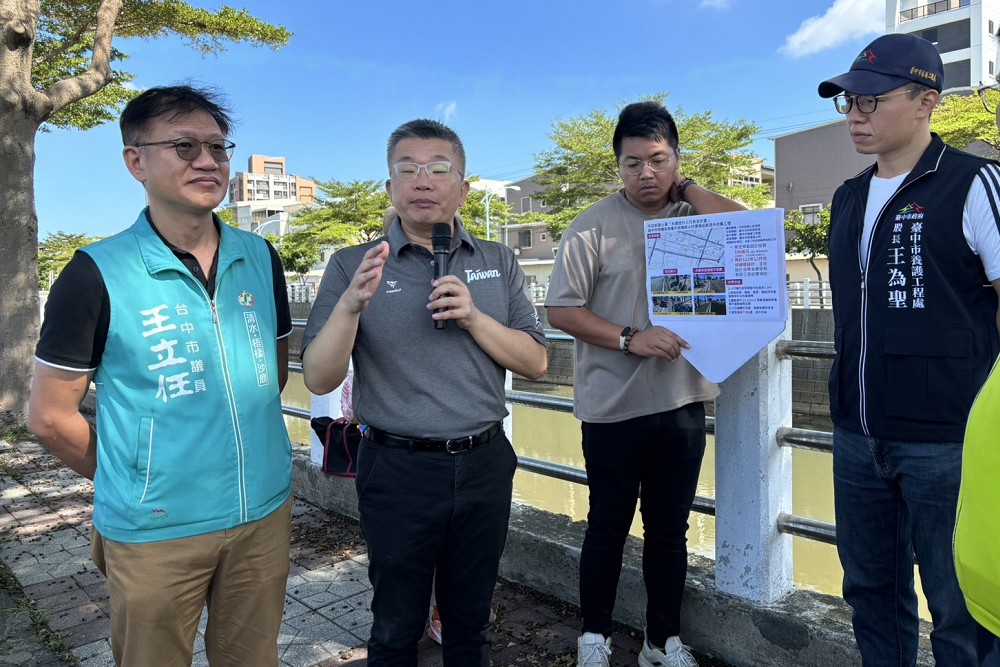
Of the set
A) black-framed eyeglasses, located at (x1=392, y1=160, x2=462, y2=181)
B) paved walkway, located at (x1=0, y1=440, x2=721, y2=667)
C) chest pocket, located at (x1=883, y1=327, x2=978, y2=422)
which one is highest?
black-framed eyeglasses, located at (x1=392, y1=160, x2=462, y2=181)

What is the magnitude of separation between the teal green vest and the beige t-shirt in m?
1.18

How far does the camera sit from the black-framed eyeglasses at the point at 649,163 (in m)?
2.53

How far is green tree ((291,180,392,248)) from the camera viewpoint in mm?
36094

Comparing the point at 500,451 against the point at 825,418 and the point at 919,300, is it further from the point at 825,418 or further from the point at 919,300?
the point at 825,418

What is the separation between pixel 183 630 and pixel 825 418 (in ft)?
52.0

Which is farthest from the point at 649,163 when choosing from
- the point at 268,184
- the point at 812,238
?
the point at 268,184

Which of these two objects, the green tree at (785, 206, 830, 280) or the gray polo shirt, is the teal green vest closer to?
the gray polo shirt

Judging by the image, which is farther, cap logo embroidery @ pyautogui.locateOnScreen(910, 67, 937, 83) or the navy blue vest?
cap logo embroidery @ pyautogui.locateOnScreen(910, 67, 937, 83)

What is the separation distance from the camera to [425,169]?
2.07 m

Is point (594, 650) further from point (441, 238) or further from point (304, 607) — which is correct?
point (441, 238)

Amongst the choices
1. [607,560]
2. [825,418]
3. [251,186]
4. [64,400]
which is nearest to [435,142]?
[64,400]

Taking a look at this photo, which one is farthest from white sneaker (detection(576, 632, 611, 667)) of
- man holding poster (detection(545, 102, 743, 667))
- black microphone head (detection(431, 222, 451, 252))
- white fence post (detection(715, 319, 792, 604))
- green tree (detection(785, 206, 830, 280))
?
green tree (detection(785, 206, 830, 280))

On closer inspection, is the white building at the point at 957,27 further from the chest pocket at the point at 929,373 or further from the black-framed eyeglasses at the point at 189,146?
the black-framed eyeglasses at the point at 189,146

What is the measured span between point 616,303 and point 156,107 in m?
1.63
